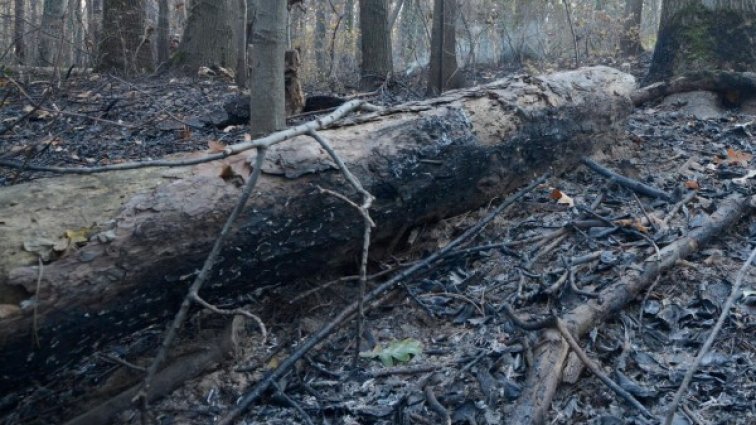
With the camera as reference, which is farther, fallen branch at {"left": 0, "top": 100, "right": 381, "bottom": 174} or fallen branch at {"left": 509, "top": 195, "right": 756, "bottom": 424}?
fallen branch at {"left": 509, "top": 195, "right": 756, "bottom": 424}

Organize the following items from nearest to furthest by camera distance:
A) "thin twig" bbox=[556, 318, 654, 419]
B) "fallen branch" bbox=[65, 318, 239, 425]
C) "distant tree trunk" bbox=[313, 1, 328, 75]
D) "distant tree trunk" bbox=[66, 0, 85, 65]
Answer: "thin twig" bbox=[556, 318, 654, 419], "fallen branch" bbox=[65, 318, 239, 425], "distant tree trunk" bbox=[66, 0, 85, 65], "distant tree trunk" bbox=[313, 1, 328, 75]

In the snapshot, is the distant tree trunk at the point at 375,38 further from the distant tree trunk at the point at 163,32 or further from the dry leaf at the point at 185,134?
the distant tree trunk at the point at 163,32

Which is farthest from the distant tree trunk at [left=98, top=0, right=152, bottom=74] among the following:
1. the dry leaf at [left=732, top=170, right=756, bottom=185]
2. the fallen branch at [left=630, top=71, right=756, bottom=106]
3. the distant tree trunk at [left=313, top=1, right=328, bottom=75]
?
the dry leaf at [left=732, top=170, right=756, bottom=185]

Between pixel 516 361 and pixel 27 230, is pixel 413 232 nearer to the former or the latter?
pixel 516 361

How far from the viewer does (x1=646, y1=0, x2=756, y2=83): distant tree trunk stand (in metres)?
5.45

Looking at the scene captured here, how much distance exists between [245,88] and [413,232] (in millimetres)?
5272

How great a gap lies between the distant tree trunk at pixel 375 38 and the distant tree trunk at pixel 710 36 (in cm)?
342

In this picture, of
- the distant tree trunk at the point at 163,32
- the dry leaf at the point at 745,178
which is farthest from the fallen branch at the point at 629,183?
the distant tree trunk at the point at 163,32

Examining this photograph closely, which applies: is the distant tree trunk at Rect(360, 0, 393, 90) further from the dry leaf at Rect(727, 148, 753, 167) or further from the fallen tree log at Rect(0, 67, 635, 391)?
the dry leaf at Rect(727, 148, 753, 167)

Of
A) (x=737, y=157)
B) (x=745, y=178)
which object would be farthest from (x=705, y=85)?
(x=745, y=178)

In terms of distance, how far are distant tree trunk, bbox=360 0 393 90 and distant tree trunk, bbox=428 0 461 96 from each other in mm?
660

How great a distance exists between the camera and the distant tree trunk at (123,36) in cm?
923

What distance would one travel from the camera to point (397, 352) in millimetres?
2729

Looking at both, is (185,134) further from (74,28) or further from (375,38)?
(74,28)
